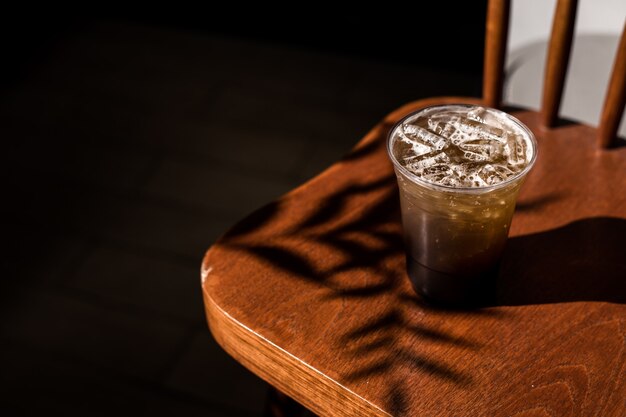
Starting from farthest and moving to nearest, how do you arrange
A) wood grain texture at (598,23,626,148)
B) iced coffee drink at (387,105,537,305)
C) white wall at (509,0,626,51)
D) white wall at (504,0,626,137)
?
white wall at (509,0,626,51)
white wall at (504,0,626,137)
wood grain texture at (598,23,626,148)
iced coffee drink at (387,105,537,305)

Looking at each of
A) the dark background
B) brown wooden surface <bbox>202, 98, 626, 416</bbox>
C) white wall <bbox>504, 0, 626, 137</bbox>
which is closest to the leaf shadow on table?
brown wooden surface <bbox>202, 98, 626, 416</bbox>

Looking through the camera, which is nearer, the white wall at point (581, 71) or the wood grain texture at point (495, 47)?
the wood grain texture at point (495, 47)

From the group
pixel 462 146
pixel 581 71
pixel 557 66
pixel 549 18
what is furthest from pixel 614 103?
pixel 549 18

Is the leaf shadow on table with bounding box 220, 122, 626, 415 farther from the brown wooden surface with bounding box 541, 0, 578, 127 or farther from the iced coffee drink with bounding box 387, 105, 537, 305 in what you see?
the brown wooden surface with bounding box 541, 0, 578, 127

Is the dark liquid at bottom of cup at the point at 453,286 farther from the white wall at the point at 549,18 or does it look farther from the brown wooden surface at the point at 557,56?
the white wall at the point at 549,18

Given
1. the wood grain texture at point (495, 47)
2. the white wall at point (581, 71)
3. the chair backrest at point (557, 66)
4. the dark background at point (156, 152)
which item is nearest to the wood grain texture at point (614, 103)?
the chair backrest at point (557, 66)

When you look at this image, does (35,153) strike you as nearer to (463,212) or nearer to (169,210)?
(169,210)

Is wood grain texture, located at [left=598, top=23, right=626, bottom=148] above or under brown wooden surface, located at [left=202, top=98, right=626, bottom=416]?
above
